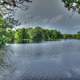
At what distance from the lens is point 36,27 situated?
30.0ft

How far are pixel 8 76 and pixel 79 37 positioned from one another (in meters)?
2.09

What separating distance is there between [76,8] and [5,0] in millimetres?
843

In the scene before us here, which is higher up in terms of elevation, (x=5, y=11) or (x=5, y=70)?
(x=5, y=11)

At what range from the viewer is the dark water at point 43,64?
8390mm

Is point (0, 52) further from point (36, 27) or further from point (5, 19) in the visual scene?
point (5, 19)

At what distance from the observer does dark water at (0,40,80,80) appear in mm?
8390

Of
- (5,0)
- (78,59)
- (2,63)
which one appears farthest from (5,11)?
(78,59)

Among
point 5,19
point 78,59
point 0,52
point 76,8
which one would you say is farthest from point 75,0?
point 78,59

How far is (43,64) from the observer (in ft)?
38.6

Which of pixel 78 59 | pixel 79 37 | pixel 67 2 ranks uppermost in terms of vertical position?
pixel 67 2

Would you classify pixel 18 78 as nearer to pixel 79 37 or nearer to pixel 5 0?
pixel 79 37

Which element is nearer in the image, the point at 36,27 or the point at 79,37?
the point at 79,37

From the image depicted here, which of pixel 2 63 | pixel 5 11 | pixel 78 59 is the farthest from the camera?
pixel 78 59

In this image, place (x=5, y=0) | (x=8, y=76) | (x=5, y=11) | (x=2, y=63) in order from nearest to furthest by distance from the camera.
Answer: (x=5, y=0) < (x=5, y=11) < (x=8, y=76) < (x=2, y=63)
